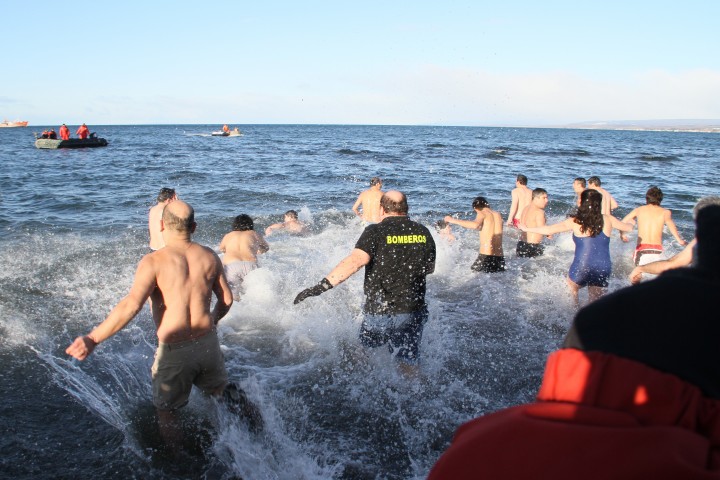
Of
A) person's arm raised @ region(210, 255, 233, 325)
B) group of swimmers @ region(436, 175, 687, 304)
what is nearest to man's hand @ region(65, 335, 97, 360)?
person's arm raised @ region(210, 255, 233, 325)

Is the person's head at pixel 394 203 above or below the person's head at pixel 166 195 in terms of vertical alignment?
above

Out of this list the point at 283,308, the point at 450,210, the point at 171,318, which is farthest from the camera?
the point at 450,210

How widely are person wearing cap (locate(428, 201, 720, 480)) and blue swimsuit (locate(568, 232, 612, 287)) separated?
5.57 metres

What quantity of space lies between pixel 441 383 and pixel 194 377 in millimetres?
2453

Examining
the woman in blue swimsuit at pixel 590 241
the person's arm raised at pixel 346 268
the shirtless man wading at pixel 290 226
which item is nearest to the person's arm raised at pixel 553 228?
the woman in blue swimsuit at pixel 590 241

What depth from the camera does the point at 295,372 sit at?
5.39m

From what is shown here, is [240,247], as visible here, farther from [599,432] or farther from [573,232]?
[599,432]

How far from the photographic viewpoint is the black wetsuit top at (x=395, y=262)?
15.2 feet

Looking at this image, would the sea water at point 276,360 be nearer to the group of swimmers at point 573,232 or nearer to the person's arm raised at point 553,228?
the group of swimmers at point 573,232

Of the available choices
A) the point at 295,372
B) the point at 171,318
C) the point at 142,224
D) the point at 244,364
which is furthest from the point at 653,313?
the point at 142,224

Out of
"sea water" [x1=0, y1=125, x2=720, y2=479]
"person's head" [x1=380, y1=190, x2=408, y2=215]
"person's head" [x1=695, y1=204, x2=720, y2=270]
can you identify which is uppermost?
"person's head" [x1=695, y1=204, x2=720, y2=270]

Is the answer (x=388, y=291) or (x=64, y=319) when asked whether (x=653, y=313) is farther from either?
(x=64, y=319)

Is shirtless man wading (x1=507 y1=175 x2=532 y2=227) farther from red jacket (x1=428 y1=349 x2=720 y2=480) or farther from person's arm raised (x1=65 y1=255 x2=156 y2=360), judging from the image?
red jacket (x1=428 y1=349 x2=720 y2=480)

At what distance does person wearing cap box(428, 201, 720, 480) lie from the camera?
1.09 metres
